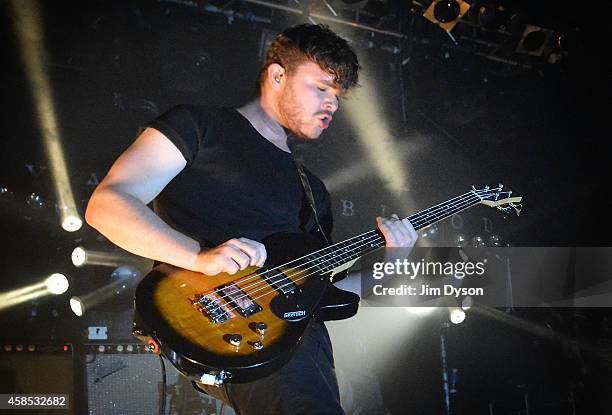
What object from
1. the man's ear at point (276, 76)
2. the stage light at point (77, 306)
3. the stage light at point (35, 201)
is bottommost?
the stage light at point (77, 306)

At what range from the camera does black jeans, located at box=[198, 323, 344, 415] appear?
1.61 metres

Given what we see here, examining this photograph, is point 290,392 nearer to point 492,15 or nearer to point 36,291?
point 36,291

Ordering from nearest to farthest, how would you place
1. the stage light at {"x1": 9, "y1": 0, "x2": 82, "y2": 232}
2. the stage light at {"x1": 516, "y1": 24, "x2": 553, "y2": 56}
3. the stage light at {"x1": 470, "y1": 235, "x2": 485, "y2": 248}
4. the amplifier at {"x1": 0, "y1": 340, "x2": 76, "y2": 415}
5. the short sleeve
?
the short sleeve, the amplifier at {"x1": 0, "y1": 340, "x2": 76, "y2": 415}, the stage light at {"x1": 9, "y1": 0, "x2": 82, "y2": 232}, the stage light at {"x1": 516, "y1": 24, "x2": 553, "y2": 56}, the stage light at {"x1": 470, "y1": 235, "x2": 485, "y2": 248}

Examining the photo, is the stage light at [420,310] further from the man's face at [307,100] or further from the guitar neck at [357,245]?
the man's face at [307,100]

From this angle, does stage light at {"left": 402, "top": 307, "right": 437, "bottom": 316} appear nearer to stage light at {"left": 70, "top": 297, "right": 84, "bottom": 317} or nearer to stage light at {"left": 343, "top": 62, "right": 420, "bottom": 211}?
stage light at {"left": 343, "top": 62, "right": 420, "bottom": 211}

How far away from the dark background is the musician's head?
265cm

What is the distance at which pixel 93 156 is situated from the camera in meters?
5.25

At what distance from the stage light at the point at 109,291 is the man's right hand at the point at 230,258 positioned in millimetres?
2878

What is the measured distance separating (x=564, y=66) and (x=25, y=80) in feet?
20.9

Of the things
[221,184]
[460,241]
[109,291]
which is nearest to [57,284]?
[109,291]

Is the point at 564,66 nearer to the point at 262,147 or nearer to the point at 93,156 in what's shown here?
the point at 262,147

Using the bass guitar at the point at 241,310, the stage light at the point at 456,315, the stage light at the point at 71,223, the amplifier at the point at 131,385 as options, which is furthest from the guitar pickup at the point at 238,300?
the stage light at the point at 456,315

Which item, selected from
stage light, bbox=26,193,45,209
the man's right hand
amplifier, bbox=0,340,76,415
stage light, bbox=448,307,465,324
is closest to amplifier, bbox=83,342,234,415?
amplifier, bbox=0,340,76,415

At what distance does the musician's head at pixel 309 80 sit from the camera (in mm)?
2576
